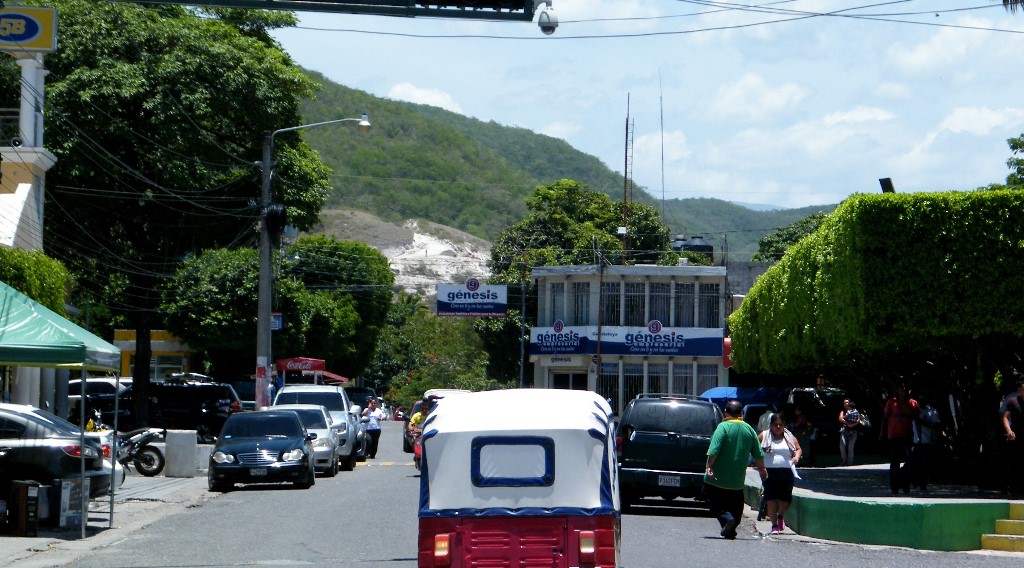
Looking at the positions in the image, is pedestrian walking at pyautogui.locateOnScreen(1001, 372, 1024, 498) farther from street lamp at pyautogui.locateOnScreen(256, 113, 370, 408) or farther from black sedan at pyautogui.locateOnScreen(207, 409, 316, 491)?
street lamp at pyautogui.locateOnScreen(256, 113, 370, 408)

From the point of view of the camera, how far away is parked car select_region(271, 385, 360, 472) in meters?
30.7

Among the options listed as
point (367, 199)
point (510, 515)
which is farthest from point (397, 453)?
point (367, 199)

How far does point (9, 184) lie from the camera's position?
99.8ft

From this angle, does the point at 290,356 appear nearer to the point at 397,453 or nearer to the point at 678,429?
the point at 397,453

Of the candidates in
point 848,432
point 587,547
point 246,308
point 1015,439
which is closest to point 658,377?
point 246,308

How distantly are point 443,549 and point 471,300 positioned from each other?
173ft

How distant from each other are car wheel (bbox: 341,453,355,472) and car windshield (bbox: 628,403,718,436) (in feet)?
38.4

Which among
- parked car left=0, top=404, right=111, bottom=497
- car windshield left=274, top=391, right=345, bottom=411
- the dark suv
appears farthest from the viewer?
car windshield left=274, top=391, right=345, bottom=411

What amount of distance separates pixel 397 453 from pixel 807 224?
183 feet

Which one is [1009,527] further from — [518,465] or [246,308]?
[246,308]

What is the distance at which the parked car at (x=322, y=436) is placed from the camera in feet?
91.6

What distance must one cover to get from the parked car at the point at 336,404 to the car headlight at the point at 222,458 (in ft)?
22.1

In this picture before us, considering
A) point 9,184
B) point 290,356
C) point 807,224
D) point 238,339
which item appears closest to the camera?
point 9,184

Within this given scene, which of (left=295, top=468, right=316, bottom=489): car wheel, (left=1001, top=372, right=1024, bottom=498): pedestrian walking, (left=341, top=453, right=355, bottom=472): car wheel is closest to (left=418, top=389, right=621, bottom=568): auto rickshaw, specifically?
(left=1001, top=372, right=1024, bottom=498): pedestrian walking
